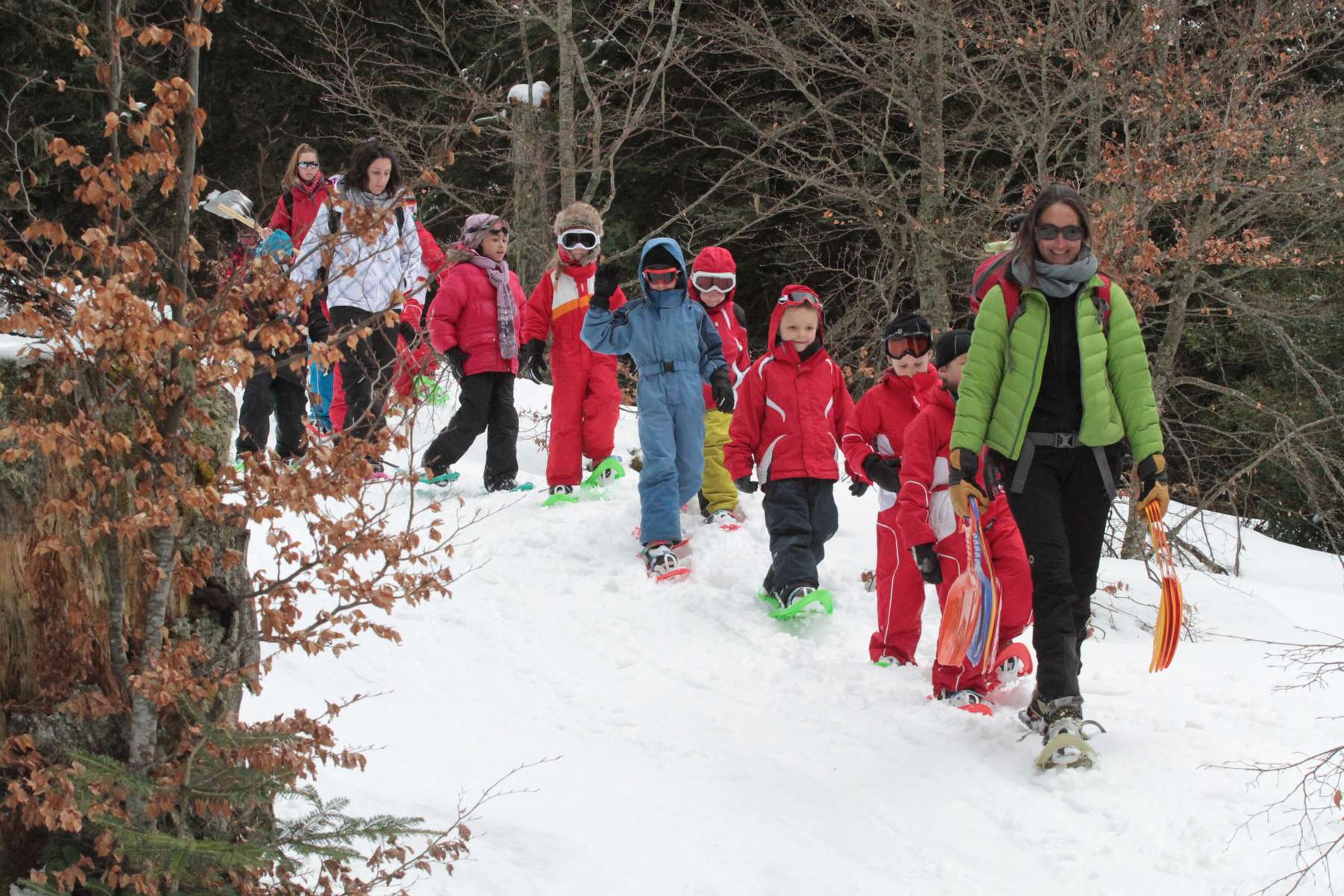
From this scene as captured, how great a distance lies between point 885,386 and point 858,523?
2.70m

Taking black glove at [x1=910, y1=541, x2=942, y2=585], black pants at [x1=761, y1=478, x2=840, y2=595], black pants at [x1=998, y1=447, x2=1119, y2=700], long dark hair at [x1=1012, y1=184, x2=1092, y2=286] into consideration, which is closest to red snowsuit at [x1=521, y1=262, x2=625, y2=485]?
black pants at [x1=761, y1=478, x2=840, y2=595]

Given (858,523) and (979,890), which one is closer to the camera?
(979,890)

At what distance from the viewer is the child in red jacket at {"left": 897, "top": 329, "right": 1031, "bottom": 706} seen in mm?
5730

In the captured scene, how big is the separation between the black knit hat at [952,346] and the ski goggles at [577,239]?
321 centimetres

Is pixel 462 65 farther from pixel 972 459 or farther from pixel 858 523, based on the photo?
pixel 972 459

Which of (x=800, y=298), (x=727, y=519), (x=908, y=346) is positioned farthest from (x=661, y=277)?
(x=908, y=346)

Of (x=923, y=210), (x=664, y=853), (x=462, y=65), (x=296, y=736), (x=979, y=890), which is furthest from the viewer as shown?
(x=462, y=65)

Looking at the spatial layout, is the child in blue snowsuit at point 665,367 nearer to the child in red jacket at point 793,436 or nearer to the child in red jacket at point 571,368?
the child in red jacket at point 793,436

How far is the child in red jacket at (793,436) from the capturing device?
697 cm

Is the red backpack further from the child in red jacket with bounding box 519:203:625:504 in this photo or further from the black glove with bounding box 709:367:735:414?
the child in red jacket with bounding box 519:203:625:504

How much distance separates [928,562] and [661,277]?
2.82 m

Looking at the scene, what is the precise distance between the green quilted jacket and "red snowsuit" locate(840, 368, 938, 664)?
4.32ft

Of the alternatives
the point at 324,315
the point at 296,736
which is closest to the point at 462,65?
the point at 324,315

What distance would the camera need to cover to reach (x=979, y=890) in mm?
3990
